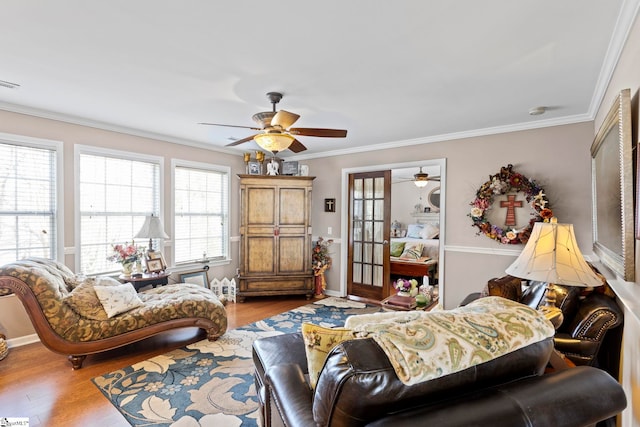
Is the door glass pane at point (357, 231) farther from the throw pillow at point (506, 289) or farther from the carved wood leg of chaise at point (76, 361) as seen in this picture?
the carved wood leg of chaise at point (76, 361)

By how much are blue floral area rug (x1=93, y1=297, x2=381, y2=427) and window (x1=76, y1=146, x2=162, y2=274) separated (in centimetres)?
182

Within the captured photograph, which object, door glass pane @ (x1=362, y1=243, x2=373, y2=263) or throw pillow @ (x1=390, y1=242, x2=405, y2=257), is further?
throw pillow @ (x1=390, y1=242, x2=405, y2=257)

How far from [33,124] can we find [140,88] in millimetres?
1633

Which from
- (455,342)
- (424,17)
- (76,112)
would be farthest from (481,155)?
(76,112)

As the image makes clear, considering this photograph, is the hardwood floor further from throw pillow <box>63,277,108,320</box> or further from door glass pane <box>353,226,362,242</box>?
door glass pane <box>353,226,362,242</box>

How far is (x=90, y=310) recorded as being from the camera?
2.92 m

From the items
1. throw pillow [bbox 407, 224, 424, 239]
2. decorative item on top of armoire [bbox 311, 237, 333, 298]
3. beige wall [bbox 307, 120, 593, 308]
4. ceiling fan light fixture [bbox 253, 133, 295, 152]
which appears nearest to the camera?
ceiling fan light fixture [bbox 253, 133, 295, 152]

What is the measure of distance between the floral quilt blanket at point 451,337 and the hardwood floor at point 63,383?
2181 millimetres

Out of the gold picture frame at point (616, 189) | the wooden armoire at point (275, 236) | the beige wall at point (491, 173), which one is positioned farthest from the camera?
the wooden armoire at point (275, 236)

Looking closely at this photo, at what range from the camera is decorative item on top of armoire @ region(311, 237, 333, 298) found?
17.7 ft

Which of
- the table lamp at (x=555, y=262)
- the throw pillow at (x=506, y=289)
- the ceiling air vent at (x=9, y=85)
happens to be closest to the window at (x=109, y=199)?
the ceiling air vent at (x=9, y=85)

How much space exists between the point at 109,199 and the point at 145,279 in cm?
118

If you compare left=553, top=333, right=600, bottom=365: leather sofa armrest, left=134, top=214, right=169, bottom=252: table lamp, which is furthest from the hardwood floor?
left=553, top=333, right=600, bottom=365: leather sofa armrest

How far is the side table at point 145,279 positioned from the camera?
12.6 ft
